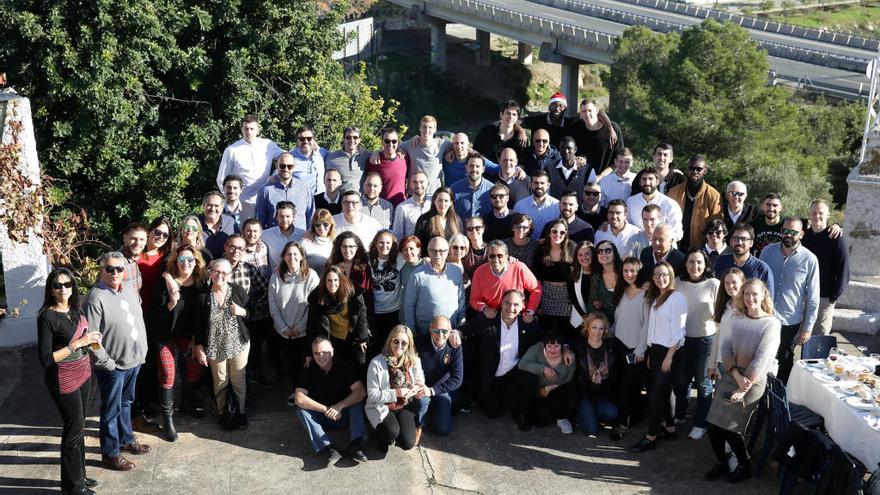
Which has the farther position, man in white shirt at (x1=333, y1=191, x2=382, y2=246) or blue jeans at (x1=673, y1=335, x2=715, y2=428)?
man in white shirt at (x1=333, y1=191, x2=382, y2=246)

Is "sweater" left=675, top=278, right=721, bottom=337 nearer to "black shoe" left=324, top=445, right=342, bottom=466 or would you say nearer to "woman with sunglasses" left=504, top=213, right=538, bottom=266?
"woman with sunglasses" left=504, top=213, right=538, bottom=266

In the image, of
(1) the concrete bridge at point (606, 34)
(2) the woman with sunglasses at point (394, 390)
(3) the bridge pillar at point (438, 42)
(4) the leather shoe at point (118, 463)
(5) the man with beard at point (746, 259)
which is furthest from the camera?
(3) the bridge pillar at point (438, 42)

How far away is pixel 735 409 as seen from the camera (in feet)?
24.9

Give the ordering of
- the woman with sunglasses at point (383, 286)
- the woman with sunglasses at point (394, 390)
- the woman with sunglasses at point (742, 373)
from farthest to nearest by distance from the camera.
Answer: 1. the woman with sunglasses at point (383, 286)
2. the woman with sunglasses at point (394, 390)
3. the woman with sunglasses at point (742, 373)

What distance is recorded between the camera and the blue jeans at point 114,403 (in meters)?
7.58

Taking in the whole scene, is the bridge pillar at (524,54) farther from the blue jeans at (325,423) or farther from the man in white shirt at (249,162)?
the blue jeans at (325,423)

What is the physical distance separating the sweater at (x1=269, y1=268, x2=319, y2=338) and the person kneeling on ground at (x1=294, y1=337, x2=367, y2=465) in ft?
1.73

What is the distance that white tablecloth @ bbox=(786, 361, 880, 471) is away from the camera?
726cm

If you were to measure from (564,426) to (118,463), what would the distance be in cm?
380

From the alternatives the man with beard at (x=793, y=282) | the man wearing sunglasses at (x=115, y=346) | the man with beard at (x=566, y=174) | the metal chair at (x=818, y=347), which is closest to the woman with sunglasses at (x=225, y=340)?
the man wearing sunglasses at (x=115, y=346)

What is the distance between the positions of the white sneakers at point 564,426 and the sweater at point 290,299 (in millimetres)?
2459

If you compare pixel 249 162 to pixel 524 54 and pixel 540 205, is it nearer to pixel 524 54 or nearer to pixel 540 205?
pixel 540 205

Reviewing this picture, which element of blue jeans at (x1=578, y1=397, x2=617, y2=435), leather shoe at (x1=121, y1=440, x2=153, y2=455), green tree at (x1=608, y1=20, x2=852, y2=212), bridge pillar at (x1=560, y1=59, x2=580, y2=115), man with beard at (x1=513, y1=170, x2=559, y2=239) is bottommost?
leather shoe at (x1=121, y1=440, x2=153, y2=455)

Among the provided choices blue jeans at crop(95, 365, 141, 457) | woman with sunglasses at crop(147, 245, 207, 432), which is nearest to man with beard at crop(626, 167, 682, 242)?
woman with sunglasses at crop(147, 245, 207, 432)
